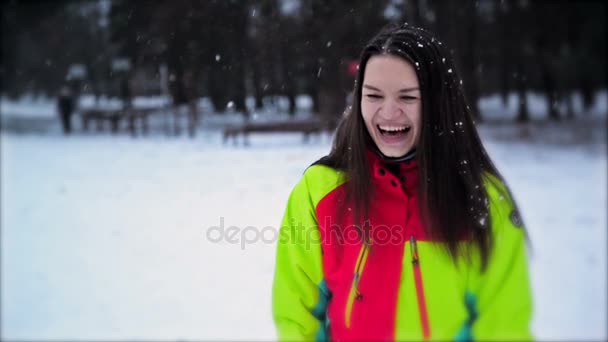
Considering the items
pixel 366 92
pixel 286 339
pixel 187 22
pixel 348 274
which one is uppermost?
pixel 187 22

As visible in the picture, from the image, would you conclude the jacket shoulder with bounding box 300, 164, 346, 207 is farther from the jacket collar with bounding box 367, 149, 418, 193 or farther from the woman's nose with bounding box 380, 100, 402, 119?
the woman's nose with bounding box 380, 100, 402, 119

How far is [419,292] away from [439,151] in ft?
0.88

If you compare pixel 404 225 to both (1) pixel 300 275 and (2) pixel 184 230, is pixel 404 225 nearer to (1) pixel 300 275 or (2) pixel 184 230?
(1) pixel 300 275

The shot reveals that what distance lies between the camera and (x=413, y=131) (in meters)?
0.90

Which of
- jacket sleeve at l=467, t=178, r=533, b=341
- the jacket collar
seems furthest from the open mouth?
jacket sleeve at l=467, t=178, r=533, b=341

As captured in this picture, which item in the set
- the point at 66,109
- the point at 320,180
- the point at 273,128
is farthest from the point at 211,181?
the point at 66,109

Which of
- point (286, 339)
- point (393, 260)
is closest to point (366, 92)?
point (393, 260)

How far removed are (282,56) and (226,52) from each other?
211 mm

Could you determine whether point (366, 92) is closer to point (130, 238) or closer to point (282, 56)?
point (282, 56)

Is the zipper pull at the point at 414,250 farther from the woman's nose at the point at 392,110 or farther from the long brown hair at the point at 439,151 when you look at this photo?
the woman's nose at the point at 392,110

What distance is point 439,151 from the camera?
949 millimetres

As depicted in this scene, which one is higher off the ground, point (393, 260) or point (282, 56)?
point (282, 56)

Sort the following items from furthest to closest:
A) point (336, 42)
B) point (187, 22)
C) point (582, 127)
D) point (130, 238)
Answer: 1. point (582, 127)
2. point (130, 238)
3. point (187, 22)
4. point (336, 42)

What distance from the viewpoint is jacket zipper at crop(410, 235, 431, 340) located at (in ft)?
3.19
